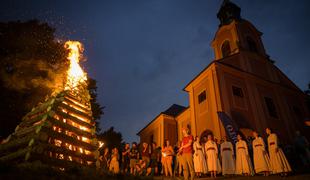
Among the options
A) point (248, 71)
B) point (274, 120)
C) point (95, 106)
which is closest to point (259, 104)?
point (274, 120)

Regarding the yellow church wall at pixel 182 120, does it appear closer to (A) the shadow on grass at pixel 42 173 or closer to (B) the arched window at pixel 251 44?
(B) the arched window at pixel 251 44

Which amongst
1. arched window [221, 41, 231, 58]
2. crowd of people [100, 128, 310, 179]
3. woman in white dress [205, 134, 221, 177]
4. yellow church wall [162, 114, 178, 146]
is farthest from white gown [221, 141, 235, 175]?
arched window [221, 41, 231, 58]

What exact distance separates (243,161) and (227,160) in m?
0.70

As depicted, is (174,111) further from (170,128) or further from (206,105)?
(206,105)

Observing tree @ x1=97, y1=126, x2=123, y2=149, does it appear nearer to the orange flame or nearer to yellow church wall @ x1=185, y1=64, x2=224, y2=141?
yellow church wall @ x1=185, y1=64, x2=224, y2=141

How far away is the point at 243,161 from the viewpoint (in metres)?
9.60

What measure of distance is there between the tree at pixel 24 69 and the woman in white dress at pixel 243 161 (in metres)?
10.4

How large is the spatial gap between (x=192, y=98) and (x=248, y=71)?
5666 millimetres

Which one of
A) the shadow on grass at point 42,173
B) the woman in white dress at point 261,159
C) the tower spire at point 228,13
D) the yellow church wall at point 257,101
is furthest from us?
the tower spire at point 228,13

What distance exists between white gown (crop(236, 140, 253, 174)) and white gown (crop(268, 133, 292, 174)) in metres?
0.89

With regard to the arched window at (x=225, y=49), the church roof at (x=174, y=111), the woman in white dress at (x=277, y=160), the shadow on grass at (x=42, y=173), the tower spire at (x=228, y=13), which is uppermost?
the tower spire at (x=228, y=13)

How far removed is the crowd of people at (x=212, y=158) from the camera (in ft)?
28.8

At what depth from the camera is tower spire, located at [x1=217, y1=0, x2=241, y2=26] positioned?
86.6ft

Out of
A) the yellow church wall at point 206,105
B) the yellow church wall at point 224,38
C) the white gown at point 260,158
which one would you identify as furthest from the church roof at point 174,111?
the white gown at point 260,158
